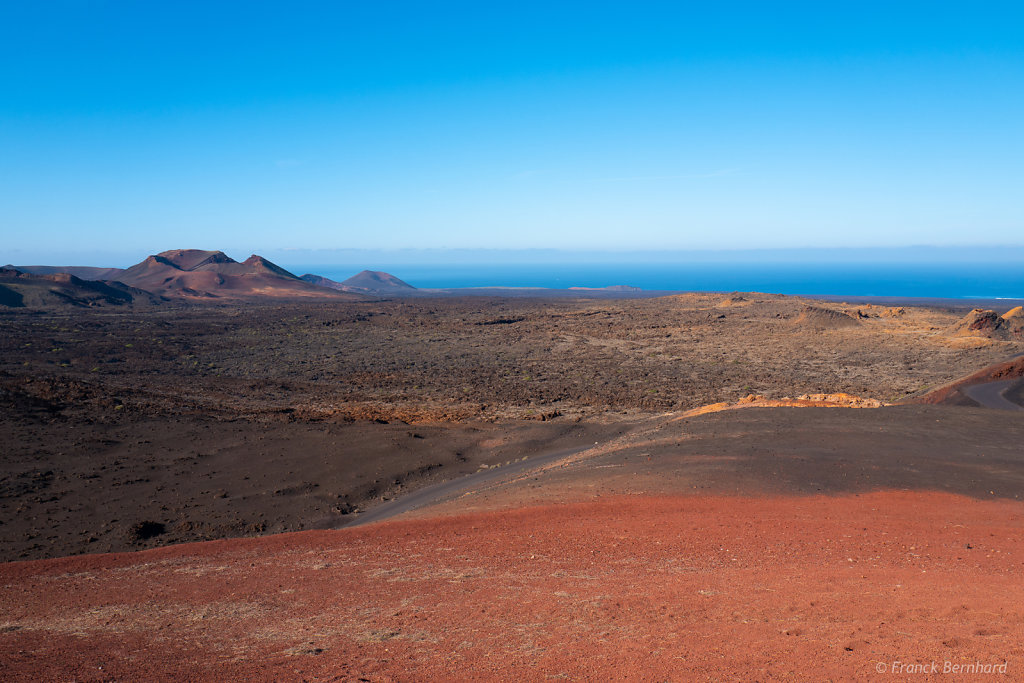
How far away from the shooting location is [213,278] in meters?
108

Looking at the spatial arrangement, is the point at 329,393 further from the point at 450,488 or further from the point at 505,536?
the point at 505,536

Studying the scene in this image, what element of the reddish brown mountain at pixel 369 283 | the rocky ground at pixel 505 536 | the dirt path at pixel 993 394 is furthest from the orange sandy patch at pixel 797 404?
the reddish brown mountain at pixel 369 283

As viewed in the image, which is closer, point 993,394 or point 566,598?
point 566,598

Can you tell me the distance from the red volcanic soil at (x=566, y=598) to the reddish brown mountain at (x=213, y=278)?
311 ft

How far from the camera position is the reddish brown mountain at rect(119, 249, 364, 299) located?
10162 cm

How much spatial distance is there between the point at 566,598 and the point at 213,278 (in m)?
115

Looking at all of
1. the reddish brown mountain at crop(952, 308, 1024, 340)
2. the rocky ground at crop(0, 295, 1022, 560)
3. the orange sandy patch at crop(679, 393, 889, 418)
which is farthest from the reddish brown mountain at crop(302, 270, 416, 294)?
the orange sandy patch at crop(679, 393, 889, 418)

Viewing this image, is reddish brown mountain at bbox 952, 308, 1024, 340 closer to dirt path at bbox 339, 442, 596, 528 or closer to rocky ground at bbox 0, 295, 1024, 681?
rocky ground at bbox 0, 295, 1024, 681

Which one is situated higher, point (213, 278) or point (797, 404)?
point (213, 278)

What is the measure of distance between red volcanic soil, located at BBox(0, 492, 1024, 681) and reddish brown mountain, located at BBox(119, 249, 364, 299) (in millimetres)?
94756

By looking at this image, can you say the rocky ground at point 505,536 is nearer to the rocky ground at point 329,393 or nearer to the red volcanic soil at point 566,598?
the red volcanic soil at point 566,598

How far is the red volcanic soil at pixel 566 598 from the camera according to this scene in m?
4.89

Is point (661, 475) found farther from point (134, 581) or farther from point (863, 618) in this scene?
point (134, 581)

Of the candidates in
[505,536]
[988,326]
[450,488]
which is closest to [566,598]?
[505,536]
